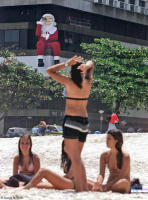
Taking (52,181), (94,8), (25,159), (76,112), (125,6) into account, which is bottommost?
(52,181)

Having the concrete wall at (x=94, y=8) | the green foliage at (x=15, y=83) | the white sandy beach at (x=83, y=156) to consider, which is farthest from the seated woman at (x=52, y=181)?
the concrete wall at (x=94, y=8)

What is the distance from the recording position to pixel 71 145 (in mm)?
8578

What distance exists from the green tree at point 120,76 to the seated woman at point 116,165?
34429mm

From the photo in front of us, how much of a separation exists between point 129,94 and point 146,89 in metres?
1.35

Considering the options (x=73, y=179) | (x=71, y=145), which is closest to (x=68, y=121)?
(x=71, y=145)

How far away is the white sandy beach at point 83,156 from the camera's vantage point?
8101 mm

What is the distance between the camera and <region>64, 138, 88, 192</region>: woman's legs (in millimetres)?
8531

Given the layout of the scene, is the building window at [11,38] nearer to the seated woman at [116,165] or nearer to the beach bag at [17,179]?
the beach bag at [17,179]

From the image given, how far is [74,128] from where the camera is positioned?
28.2 feet

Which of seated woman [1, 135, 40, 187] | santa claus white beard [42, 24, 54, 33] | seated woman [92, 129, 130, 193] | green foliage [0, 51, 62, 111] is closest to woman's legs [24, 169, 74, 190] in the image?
seated woman [92, 129, 130, 193]

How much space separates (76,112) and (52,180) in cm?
101

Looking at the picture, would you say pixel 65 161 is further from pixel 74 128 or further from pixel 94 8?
pixel 94 8

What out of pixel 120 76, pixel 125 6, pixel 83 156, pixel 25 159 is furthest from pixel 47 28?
pixel 25 159

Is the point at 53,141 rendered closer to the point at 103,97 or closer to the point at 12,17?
the point at 103,97
